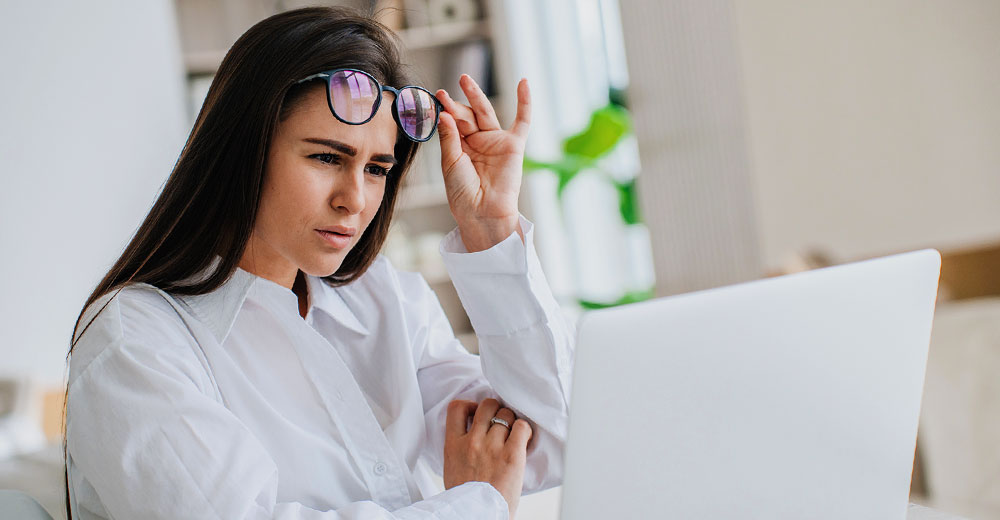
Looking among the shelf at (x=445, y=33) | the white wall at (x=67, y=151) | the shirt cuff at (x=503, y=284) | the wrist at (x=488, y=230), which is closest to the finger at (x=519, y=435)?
the shirt cuff at (x=503, y=284)

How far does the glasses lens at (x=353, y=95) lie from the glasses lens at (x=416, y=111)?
48 millimetres

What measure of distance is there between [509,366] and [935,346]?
1.38m

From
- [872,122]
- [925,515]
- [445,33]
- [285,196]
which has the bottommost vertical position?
[925,515]

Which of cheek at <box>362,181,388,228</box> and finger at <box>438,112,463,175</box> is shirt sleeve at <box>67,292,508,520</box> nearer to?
cheek at <box>362,181,388,228</box>

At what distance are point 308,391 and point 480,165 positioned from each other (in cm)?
36

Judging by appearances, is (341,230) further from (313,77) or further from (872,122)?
(872,122)

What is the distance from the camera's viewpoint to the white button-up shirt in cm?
77

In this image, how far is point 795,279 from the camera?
680 mm

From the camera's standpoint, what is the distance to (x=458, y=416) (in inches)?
42.4

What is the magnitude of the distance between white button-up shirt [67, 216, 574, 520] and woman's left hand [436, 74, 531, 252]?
32 mm

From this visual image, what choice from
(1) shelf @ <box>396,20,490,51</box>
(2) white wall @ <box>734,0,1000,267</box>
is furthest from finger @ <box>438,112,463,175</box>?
(1) shelf @ <box>396,20,490,51</box>

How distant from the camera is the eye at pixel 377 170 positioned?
3.42ft

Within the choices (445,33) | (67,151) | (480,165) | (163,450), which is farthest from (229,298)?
(67,151)

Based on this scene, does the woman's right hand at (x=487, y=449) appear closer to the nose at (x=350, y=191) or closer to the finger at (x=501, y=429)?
the finger at (x=501, y=429)
